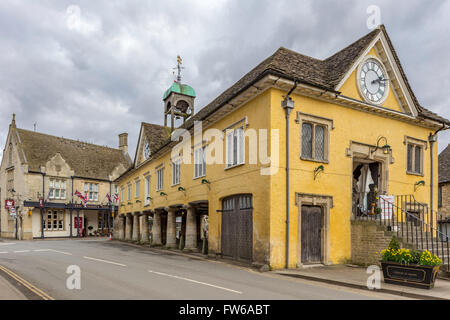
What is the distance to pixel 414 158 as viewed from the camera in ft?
59.0

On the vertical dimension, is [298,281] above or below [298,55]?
below

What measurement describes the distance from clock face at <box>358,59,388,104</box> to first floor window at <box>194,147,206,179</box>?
26.8 feet

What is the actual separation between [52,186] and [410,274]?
137 ft

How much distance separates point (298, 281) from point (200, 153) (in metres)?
9.85

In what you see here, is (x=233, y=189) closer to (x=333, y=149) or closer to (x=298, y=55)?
(x=333, y=149)

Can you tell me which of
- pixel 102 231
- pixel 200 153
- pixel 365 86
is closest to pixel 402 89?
pixel 365 86

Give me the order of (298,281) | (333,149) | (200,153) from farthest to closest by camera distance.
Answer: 1. (200,153)
2. (333,149)
3. (298,281)

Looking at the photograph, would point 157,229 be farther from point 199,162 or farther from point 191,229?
point 199,162

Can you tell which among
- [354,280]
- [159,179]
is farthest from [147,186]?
[354,280]

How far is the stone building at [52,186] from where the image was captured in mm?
40812

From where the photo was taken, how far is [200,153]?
19297mm

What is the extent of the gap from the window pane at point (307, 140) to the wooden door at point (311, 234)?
2129 mm

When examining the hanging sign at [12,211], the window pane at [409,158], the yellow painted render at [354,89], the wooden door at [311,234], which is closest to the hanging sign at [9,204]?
the hanging sign at [12,211]

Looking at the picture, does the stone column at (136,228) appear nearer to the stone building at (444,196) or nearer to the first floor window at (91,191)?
the first floor window at (91,191)
